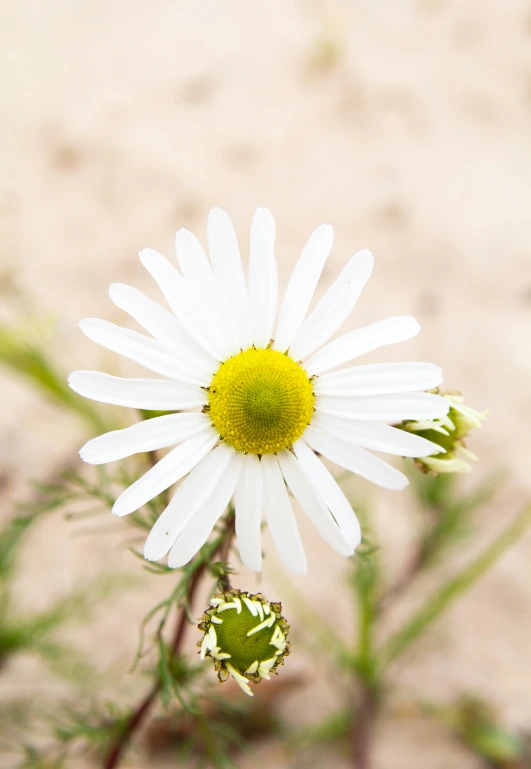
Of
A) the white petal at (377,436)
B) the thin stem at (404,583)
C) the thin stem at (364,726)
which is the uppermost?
the white petal at (377,436)

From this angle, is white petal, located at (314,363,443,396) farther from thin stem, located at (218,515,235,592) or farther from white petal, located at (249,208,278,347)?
thin stem, located at (218,515,235,592)

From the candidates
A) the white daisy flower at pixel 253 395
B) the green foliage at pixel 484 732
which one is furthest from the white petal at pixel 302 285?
the green foliage at pixel 484 732

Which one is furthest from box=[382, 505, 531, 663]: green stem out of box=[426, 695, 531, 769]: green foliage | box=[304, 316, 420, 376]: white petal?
box=[304, 316, 420, 376]: white petal

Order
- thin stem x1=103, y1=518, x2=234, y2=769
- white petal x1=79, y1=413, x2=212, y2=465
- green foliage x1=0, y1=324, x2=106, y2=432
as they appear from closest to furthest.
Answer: white petal x1=79, y1=413, x2=212, y2=465 → thin stem x1=103, y1=518, x2=234, y2=769 → green foliage x1=0, y1=324, x2=106, y2=432

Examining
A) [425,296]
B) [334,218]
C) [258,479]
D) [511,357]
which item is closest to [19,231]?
[334,218]

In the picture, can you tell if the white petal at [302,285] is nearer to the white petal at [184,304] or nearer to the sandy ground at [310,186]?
the white petal at [184,304]

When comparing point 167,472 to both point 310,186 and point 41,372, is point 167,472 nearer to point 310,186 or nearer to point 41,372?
point 41,372

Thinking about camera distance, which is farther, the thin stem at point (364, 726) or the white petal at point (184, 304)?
the thin stem at point (364, 726)
